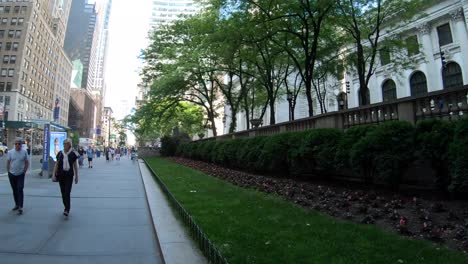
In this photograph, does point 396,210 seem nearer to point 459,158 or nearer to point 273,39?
point 459,158

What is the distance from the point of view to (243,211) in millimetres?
7441

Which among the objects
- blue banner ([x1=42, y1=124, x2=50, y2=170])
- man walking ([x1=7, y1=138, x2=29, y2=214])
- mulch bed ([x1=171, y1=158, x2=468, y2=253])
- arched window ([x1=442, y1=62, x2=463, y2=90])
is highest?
arched window ([x1=442, y1=62, x2=463, y2=90])

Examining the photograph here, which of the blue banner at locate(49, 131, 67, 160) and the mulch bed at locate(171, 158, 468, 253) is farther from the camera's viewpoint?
the blue banner at locate(49, 131, 67, 160)

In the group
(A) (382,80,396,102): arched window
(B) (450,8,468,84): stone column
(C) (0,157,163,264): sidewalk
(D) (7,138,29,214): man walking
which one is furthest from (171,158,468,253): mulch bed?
(A) (382,80,396,102): arched window

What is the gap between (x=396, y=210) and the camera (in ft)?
20.4

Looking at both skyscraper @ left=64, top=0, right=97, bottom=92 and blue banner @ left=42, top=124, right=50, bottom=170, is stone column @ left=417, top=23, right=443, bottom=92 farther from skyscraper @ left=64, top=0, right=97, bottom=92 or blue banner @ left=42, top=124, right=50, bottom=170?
skyscraper @ left=64, top=0, right=97, bottom=92

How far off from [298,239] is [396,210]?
2.37m

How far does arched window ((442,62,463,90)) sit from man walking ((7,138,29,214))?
40.4 m

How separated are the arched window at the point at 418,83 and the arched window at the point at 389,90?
235 centimetres

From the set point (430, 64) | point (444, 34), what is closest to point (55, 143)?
point (430, 64)

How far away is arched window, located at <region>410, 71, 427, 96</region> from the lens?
39.8 meters

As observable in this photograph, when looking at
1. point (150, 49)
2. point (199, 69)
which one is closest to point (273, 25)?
point (199, 69)

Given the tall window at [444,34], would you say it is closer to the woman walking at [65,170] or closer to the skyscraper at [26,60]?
the woman walking at [65,170]

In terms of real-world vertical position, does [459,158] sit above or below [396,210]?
above
